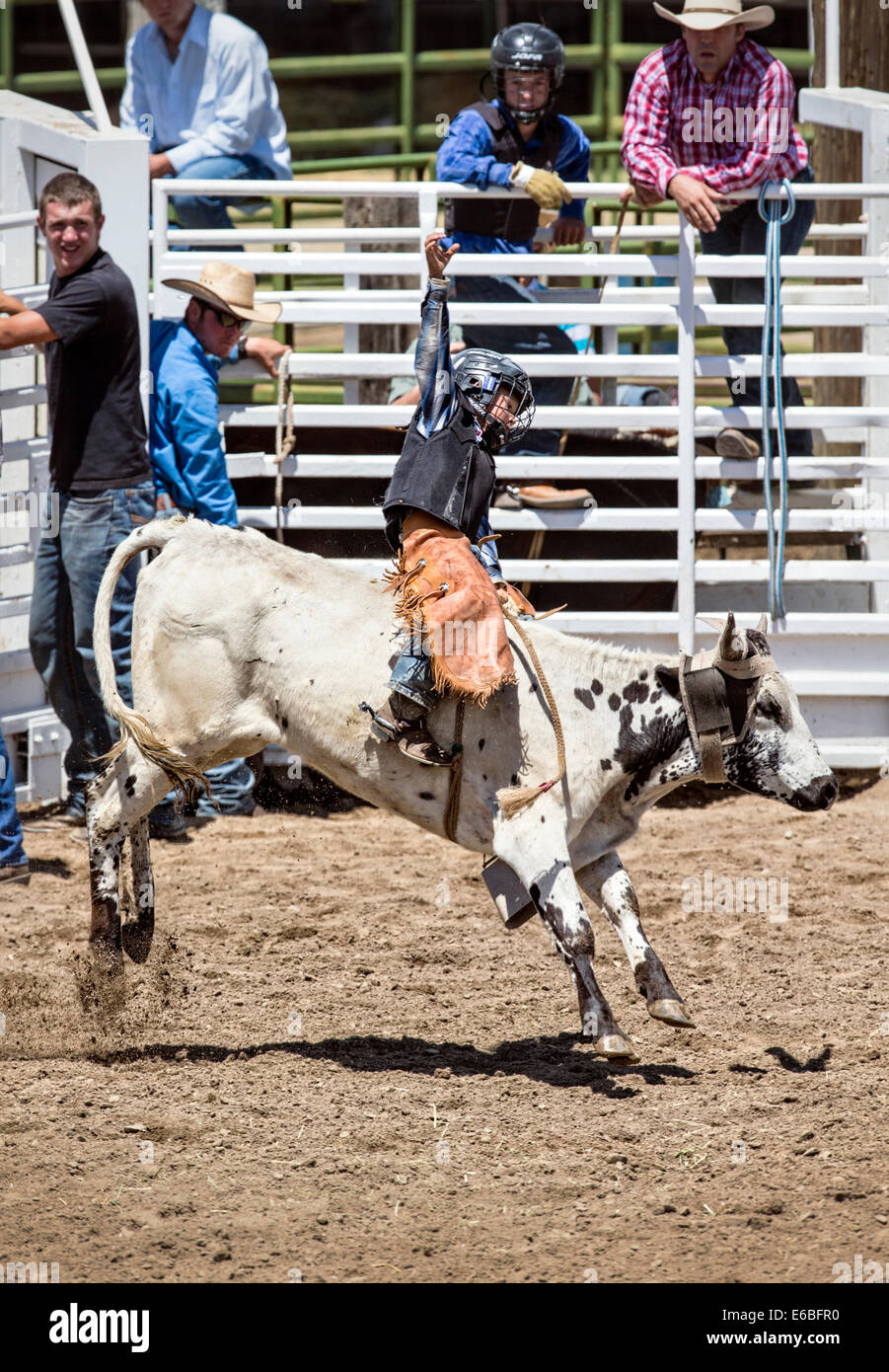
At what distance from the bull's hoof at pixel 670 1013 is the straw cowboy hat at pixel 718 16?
5010mm

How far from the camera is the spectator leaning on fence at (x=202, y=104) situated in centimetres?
945

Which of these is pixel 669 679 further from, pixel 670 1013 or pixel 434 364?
pixel 434 364

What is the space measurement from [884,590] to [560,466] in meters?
1.84

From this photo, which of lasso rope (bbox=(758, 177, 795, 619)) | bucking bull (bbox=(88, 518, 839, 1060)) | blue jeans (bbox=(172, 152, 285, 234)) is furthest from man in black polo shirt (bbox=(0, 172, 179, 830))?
lasso rope (bbox=(758, 177, 795, 619))

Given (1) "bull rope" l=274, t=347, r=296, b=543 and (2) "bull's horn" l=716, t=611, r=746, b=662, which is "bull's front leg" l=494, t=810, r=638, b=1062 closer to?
(2) "bull's horn" l=716, t=611, r=746, b=662

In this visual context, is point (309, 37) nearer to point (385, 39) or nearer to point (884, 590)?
point (385, 39)

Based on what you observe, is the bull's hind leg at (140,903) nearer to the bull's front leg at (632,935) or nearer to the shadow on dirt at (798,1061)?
the bull's front leg at (632,935)

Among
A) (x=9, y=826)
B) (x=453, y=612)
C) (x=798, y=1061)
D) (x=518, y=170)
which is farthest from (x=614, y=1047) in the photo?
(x=518, y=170)

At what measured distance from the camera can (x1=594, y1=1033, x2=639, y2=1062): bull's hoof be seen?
17.0ft

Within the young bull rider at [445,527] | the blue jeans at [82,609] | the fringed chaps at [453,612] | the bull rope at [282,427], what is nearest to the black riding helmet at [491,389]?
the young bull rider at [445,527]

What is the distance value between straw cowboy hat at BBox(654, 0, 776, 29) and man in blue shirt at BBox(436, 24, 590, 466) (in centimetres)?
63

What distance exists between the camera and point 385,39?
14836 millimetres

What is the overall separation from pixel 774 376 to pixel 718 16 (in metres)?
1.73

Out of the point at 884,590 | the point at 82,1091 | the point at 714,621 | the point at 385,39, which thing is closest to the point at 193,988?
the point at 82,1091
